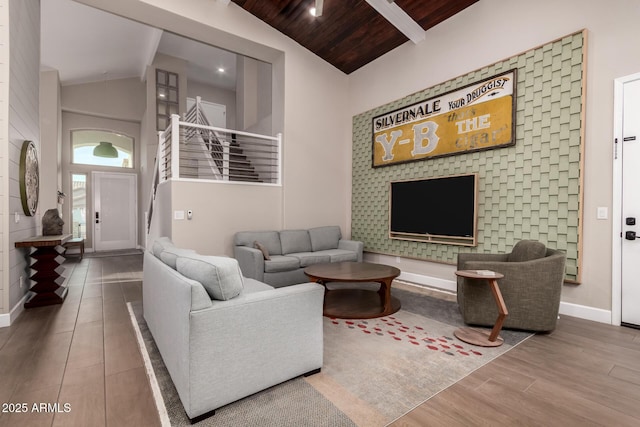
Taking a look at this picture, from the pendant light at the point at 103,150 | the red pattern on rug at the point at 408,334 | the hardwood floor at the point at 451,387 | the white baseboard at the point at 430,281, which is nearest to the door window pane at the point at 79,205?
the pendant light at the point at 103,150

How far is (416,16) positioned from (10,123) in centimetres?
529

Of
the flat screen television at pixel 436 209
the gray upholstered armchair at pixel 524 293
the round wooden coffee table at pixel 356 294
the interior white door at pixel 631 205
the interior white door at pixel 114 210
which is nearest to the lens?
the gray upholstered armchair at pixel 524 293

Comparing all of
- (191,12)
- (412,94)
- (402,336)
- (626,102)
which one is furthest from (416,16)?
(402,336)

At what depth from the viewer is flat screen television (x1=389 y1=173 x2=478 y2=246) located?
4207mm

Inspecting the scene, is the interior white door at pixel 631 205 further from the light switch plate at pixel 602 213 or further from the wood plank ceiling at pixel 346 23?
the wood plank ceiling at pixel 346 23

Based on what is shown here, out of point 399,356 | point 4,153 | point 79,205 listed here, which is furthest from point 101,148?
point 399,356

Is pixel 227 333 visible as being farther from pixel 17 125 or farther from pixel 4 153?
pixel 17 125

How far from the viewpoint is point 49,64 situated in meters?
7.00

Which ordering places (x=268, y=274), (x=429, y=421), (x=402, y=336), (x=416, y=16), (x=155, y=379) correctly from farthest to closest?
(x=416, y=16) → (x=268, y=274) → (x=402, y=336) → (x=155, y=379) → (x=429, y=421)

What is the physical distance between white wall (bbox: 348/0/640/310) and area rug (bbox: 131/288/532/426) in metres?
1.23

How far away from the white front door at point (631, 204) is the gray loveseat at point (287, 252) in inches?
126

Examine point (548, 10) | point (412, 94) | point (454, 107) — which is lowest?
point (454, 107)

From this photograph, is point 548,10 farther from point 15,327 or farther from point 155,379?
Answer: point 15,327

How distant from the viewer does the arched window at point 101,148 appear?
8.09 meters
